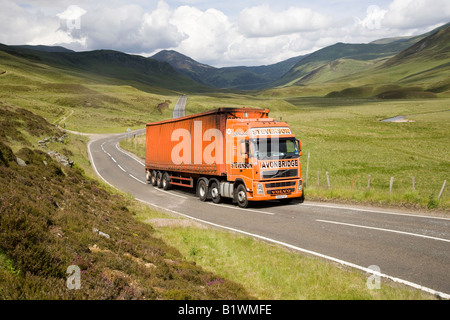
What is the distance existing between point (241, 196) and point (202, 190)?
3780 mm

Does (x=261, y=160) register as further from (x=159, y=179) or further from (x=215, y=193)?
(x=159, y=179)

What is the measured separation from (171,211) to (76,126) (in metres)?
70.1

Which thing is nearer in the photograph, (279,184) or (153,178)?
(279,184)

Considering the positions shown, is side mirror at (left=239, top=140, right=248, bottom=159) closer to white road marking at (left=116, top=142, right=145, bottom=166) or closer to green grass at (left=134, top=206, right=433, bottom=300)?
green grass at (left=134, top=206, right=433, bottom=300)

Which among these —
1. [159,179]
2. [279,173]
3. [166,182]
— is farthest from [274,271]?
[159,179]

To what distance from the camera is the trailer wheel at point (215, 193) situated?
20.4m

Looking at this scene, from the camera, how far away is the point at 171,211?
61.9 ft

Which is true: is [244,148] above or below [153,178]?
above

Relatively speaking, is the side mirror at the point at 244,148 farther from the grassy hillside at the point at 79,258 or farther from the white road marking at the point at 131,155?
the white road marking at the point at 131,155

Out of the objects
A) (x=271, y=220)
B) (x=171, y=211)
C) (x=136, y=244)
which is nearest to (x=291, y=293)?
(x=136, y=244)

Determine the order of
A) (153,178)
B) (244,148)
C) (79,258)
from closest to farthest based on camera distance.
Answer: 1. (79,258)
2. (244,148)
3. (153,178)

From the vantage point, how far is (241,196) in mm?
18719

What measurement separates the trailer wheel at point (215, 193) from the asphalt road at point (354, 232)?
43 centimetres

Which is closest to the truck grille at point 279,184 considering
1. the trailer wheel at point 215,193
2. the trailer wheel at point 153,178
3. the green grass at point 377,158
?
the green grass at point 377,158
